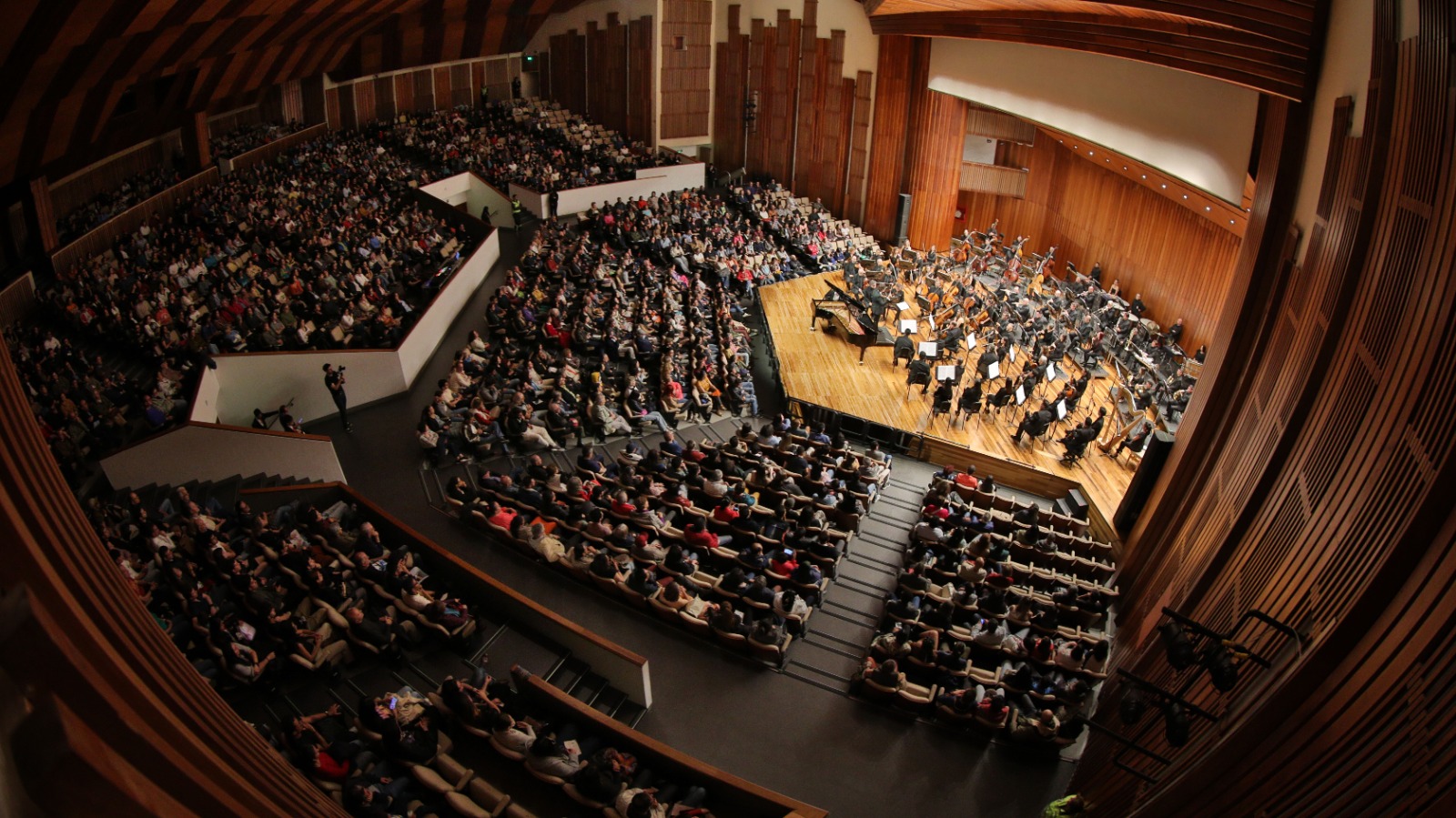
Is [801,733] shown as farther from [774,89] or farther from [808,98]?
[774,89]

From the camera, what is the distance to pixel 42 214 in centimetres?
1088

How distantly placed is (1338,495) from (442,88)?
20.8 metres

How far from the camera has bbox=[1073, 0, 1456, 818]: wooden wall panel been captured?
3076 millimetres

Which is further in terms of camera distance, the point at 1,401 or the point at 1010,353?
the point at 1010,353

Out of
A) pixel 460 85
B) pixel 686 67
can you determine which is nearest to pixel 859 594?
pixel 686 67

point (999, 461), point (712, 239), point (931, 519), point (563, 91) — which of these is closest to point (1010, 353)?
point (999, 461)

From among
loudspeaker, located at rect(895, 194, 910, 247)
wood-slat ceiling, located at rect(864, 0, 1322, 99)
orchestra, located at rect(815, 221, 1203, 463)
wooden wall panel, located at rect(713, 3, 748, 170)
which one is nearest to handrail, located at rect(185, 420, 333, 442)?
orchestra, located at rect(815, 221, 1203, 463)

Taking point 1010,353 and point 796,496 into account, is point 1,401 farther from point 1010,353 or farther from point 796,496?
point 1010,353

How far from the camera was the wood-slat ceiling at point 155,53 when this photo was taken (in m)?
6.92

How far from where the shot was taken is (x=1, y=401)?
253 cm

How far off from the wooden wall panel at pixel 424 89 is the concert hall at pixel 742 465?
5.84m

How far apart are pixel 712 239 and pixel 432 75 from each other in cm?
1028

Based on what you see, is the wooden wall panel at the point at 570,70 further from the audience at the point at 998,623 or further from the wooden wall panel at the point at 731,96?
the audience at the point at 998,623

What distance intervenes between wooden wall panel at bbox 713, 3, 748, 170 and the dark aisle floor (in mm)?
14378
